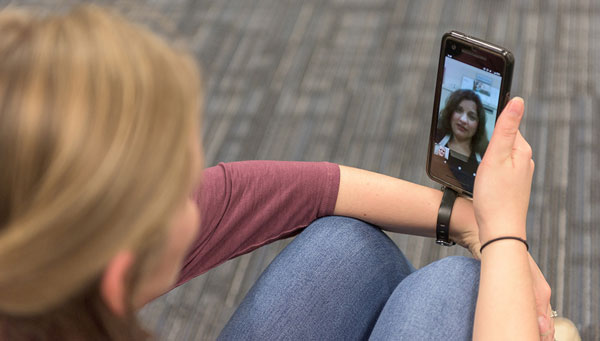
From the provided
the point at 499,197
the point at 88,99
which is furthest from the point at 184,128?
the point at 499,197

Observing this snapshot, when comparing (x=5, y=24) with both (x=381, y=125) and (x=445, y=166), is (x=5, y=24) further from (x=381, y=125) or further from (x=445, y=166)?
(x=381, y=125)

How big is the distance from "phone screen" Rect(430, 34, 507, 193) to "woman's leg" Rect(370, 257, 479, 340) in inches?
5.0

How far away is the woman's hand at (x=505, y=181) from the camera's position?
694 millimetres

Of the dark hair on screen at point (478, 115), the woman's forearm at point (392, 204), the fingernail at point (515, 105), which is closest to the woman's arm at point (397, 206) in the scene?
the woman's forearm at point (392, 204)

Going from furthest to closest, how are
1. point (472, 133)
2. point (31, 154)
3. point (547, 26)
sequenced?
point (547, 26) → point (472, 133) → point (31, 154)

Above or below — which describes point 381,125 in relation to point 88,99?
below

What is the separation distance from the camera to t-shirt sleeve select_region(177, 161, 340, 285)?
0.79 metres

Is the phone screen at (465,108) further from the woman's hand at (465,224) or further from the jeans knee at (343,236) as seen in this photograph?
the jeans knee at (343,236)

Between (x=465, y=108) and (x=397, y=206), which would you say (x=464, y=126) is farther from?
(x=397, y=206)

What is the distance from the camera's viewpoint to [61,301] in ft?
1.42

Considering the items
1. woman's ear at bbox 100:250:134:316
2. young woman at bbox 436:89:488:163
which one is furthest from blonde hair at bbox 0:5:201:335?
young woman at bbox 436:89:488:163

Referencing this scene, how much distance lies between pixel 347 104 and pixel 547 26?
0.63 m

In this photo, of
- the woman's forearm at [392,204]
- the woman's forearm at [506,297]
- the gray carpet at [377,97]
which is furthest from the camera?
the gray carpet at [377,97]

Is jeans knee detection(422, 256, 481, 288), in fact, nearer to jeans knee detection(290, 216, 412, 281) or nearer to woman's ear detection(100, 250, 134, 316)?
jeans knee detection(290, 216, 412, 281)
